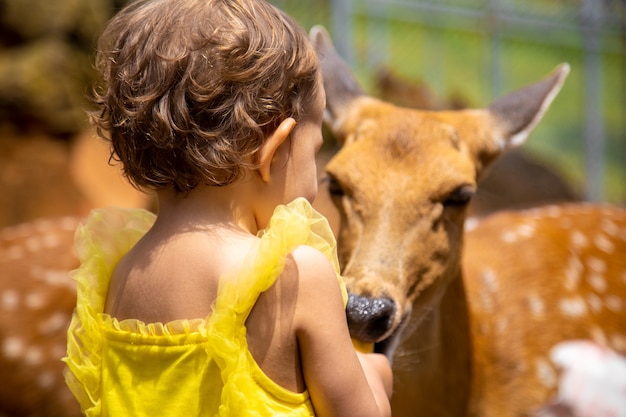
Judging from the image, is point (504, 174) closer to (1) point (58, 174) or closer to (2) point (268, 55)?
(1) point (58, 174)

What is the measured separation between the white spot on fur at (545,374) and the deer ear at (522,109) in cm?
97

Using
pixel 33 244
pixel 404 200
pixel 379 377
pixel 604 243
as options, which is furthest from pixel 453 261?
pixel 33 244

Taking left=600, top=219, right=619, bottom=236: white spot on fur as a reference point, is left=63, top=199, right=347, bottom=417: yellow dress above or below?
above

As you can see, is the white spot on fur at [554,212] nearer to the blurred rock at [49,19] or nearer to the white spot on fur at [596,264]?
the white spot on fur at [596,264]

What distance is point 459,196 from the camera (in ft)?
10.8

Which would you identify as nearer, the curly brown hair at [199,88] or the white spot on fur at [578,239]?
the curly brown hair at [199,88]

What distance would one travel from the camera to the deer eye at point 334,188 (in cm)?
335

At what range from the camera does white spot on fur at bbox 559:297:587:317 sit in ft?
13.8

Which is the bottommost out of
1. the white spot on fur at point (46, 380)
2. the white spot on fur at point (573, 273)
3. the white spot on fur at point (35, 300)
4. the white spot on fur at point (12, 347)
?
the white spot on fur at point (573, 273)

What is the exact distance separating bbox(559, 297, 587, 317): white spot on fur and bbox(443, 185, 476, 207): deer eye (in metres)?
1.15

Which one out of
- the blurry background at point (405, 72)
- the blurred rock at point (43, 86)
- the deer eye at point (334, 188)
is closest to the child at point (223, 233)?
the deer eye at point (334, 188)

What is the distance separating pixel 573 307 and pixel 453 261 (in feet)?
3.71

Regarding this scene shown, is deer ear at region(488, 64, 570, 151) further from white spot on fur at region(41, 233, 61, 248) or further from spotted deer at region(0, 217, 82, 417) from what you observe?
white spot on fur at region(41, 233, 61, 248)

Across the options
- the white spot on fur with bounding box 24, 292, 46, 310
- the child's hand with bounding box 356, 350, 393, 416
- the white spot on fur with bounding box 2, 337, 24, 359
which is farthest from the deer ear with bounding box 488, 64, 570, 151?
the white spot on fur with bounding box 2, 337, 24, 359
